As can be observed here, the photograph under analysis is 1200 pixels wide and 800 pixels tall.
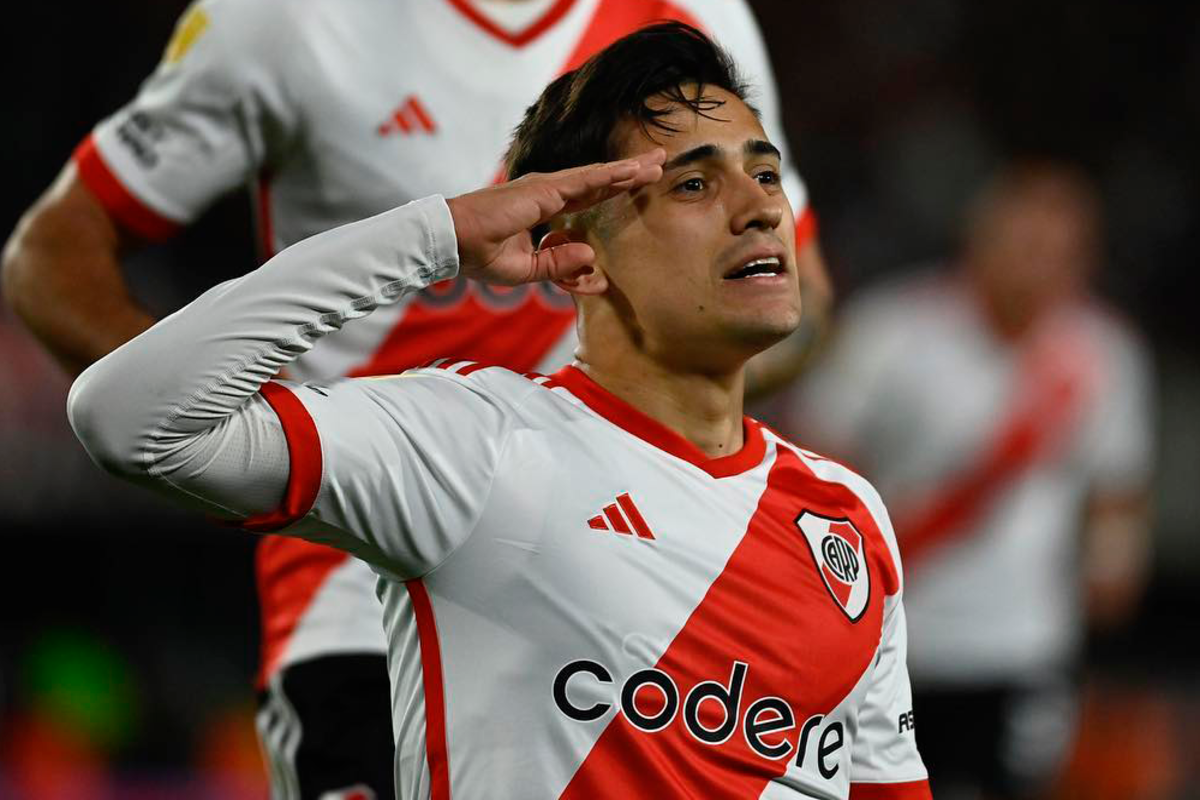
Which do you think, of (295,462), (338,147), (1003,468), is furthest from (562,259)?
(1003,468)

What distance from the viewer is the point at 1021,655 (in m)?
6.84

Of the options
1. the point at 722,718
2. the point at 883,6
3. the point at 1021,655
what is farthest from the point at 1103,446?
the point at 883,6

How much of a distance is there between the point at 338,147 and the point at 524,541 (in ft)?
4.11

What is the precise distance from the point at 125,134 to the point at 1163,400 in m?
7.99

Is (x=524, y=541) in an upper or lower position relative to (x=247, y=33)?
lower

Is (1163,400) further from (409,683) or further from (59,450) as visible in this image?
(409,683)

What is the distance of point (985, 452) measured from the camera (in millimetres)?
6832

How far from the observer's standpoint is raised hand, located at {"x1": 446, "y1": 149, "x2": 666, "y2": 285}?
101 inches

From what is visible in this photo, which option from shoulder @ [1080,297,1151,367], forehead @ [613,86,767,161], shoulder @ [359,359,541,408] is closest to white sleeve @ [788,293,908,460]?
shoulder @ [1080,297,1151,367]

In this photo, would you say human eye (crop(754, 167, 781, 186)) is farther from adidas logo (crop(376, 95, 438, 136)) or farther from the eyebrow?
adidas logo (crop(376, 95, 438, 136))

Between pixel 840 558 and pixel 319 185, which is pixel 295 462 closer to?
pixel 840 558

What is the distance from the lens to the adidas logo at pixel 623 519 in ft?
8.89

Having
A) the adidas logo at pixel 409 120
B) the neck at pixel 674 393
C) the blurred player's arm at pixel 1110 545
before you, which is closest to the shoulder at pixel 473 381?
the neck at pixel 674 393

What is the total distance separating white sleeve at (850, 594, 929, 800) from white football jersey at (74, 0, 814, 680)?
3.14 feet
